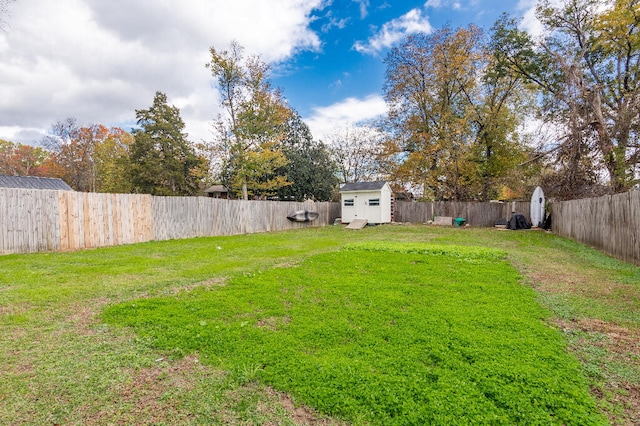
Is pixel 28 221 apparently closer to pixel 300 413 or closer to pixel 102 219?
pixel 102 219

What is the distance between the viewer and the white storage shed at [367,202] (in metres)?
17.1

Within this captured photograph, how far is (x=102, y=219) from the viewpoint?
8.38m

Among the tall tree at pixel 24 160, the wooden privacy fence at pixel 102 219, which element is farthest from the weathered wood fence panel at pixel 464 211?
the tall tree at pixel 24 160

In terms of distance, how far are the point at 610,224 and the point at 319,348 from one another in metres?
8.00

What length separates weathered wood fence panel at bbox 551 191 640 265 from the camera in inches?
219

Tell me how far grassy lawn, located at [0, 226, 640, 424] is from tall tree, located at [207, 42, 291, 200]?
12879mm

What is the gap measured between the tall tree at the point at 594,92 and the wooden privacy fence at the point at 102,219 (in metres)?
13.4

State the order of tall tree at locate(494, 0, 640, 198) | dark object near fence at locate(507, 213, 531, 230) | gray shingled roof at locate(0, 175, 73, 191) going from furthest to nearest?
gray shingled roof at locate(0, 175, 73, 191)
dark object near fence at locate(507, 213, 531, 230)
tall tree at locate(494, 0, 640, 198)

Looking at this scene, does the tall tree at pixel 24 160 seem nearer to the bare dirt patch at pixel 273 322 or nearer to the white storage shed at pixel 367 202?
the white storage shed at pixel 367 202

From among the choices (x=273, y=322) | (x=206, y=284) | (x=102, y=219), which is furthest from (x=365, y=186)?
(x=273, y=322)

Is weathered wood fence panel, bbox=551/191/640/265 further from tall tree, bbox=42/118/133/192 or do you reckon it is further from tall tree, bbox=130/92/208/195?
tall tree, bbox=42/118/133/192

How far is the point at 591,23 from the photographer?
Answer: 40.5 feet

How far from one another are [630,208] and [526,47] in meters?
14.1

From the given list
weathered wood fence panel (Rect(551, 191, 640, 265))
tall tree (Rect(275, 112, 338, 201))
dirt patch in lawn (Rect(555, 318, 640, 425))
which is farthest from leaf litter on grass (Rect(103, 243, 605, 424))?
tall tree (Rect(275, 112, 338, 201))
